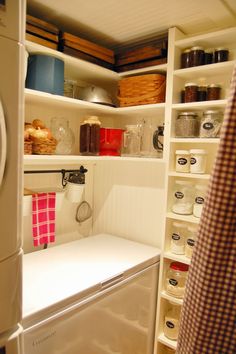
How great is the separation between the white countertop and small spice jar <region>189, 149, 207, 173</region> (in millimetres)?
564

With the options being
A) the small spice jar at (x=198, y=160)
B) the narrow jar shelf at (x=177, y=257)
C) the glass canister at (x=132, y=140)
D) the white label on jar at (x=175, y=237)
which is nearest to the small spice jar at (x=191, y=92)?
the small spice jar at (x=198, y=160)

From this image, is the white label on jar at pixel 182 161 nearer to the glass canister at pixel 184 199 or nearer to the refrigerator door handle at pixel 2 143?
the glass canister at pixel 184 199

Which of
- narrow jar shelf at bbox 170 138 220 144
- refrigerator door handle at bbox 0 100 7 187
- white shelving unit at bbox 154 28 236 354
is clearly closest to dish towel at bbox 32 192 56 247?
white shelving unit at bbox 154 28 236 354

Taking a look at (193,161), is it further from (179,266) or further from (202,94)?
(179,266)

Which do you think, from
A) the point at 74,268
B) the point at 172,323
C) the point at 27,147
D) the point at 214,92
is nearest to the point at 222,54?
the point at 214,92

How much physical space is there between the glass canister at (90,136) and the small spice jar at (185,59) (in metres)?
0.58

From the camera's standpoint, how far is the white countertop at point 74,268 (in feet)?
3.51

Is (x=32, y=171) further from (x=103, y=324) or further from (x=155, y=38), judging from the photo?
(x=155, y=38)

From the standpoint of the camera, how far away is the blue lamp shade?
130 centimetres

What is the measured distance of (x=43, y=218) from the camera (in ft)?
5.36

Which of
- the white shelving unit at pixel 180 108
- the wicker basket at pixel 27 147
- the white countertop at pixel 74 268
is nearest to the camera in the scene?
the white countertop at pixel 74 268

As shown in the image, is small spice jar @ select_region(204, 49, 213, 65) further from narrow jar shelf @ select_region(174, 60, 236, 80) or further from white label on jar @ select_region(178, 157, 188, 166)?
white label on jar @ select_region(178, 157, 188, 166)

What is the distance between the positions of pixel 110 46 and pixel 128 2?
0.56 meters

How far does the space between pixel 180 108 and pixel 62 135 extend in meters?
0.69
